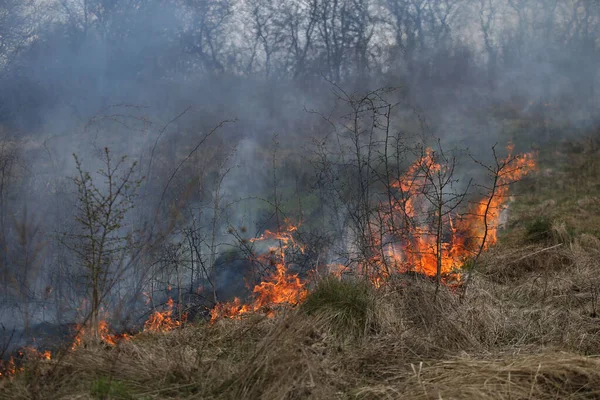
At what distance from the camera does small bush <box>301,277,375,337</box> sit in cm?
319

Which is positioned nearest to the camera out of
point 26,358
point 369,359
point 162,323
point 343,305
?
point 369,359

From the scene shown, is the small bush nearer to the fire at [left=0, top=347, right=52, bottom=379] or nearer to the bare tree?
the bare tree

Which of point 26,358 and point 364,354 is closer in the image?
point 364,354

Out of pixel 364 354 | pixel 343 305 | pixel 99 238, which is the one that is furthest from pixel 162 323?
pixel 364 354

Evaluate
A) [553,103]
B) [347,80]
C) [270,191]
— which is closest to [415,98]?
[347,80]

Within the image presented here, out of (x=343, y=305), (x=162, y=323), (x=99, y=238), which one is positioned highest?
(x=99, y=238)

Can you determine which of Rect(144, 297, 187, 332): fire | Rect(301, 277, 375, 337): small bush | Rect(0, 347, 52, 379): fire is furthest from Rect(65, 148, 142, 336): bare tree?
Rect(301, 277, 375, 337): small bush

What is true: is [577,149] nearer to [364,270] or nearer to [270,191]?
[270,191]

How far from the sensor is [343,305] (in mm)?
3338

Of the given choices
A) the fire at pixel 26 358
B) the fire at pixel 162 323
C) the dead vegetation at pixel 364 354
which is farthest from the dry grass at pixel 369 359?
the fire at pixel 162 323

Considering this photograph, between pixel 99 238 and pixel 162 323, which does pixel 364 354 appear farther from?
pixel 162 323

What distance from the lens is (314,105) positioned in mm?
15781

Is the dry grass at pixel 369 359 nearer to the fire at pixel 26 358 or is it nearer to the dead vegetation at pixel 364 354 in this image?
the dead vegetation at pixel 364 354

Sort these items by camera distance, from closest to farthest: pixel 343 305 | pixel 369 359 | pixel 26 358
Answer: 1. pixel 369 359
2. pixel 26 358
3. pixel 343 305
